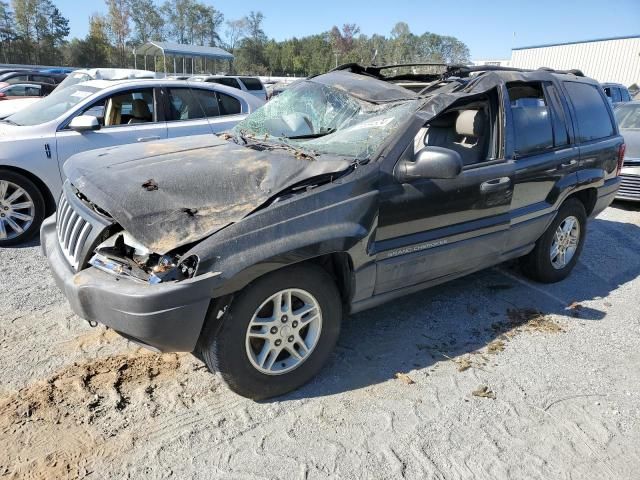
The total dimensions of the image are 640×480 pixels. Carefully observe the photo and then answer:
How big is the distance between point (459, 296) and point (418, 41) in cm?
8049

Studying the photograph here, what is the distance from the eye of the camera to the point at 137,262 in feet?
8.87

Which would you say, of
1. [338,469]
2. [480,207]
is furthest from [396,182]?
[338,469]

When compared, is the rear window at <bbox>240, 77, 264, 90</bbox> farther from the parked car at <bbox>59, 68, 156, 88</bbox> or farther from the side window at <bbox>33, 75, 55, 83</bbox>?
the parked car at <bbox>59, 68, 156, 88</bbox>

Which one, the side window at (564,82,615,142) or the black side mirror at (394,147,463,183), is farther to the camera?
the side window at (564,82,615,142)

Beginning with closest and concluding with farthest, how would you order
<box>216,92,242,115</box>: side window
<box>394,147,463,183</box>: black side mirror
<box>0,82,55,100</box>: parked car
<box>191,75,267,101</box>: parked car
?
<box>394,147,463,183</box>: black side mirror < <box>216,92,242,115</box>: side window < <box>0,82,55,100</box>: parked car < <box>191,75,267,101</box>: parked car

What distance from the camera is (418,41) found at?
77812 mm

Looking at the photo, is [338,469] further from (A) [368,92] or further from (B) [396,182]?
(A) [368,92]

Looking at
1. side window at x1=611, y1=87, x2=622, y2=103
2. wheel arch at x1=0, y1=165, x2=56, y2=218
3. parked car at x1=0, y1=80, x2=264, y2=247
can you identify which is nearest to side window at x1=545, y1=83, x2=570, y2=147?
parked car at x1=0, y1=80, x2=264, y2=247

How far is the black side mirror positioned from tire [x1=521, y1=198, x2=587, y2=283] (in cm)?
203

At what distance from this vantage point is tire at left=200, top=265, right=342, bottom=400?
2.78m

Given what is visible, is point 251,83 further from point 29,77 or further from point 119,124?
point 119,124

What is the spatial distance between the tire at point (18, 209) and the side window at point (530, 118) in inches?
194

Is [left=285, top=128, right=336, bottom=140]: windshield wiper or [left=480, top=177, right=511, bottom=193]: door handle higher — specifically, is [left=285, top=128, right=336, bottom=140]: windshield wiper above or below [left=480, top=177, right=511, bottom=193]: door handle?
above

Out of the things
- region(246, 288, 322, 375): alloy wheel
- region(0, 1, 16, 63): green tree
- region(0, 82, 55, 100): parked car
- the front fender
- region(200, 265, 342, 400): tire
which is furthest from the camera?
region(0, 1, 16, 63): green tree
